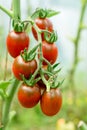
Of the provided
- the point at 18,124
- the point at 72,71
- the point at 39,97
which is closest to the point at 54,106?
the point at 39,97

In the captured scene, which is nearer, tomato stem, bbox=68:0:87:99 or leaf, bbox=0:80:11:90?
leaf, bbox=0:80:11:90

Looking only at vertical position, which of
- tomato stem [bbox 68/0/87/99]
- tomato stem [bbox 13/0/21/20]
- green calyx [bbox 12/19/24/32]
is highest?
tomato stem [bbox 13/0/21/20]

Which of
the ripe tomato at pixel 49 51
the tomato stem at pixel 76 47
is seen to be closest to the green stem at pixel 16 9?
the ripe tomato at pixel 49 51

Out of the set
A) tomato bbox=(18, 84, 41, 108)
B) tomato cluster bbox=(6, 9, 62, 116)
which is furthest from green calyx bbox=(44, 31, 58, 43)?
tomato bbox=(18, 84, 41, 108)

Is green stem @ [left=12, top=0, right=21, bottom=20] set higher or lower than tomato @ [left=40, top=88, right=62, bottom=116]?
higher

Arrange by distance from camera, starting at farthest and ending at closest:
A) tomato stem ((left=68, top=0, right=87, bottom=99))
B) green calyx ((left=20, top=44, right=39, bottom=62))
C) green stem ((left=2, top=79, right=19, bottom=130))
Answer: tomato stem ((left=68, top=0, right=87, bottom=99)) < green stem ((left=2, top=79, right=19, bottom=130)) < green calyx ((left=20, top=44, right=39, bottom=62))

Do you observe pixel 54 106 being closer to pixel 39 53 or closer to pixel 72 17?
pixel 39 53

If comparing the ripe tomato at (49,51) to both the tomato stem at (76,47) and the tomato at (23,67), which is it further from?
the tomato stem at (76,47)

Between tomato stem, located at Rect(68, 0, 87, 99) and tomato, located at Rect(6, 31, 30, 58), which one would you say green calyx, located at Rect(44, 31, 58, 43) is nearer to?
tomato, located at Rect(6, 31, 30, 58)
